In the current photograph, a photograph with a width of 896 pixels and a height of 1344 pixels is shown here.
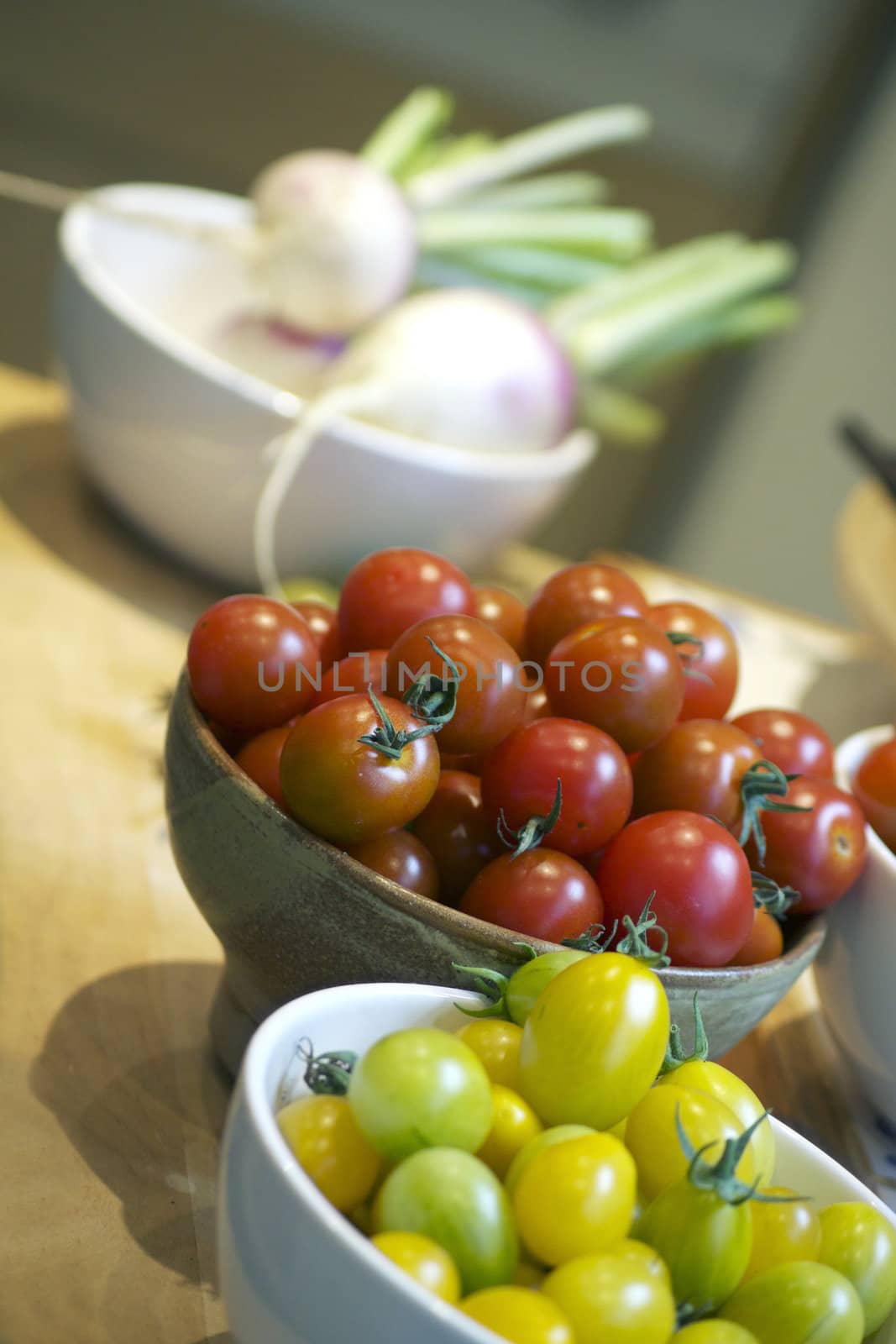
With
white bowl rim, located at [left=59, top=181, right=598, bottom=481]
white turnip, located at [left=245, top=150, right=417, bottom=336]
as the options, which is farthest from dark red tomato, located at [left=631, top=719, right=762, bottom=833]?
white turnip, located at [left=245, top=150, right=417, bottom=336]

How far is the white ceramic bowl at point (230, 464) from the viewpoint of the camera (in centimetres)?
101

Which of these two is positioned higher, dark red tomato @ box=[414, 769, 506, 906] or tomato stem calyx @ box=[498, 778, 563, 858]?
tomato stem calyx @ box=[498, 778, 563, 858]

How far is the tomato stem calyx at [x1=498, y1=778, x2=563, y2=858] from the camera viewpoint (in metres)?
0.51

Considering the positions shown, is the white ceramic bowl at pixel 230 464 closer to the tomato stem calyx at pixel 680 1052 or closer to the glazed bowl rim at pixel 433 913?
the glazed bowl rim at pixel 433 913

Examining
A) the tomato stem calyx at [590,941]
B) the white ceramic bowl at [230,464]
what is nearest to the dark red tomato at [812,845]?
the tomato stem calyx at [590,941]

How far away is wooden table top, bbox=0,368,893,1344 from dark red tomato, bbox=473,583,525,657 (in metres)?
0.23

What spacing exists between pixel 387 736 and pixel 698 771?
0.54 ft

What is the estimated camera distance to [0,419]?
125 cm

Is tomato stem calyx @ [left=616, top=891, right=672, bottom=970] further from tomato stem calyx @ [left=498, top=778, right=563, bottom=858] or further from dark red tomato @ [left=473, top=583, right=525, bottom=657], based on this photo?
dark red tomato @ [left=473, top=583, right=525, bottom=657]

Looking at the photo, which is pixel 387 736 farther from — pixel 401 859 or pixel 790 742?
pixel 790 742

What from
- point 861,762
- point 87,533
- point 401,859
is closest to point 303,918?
point 401,859

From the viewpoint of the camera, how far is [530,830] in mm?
515

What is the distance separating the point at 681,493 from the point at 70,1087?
2420mm

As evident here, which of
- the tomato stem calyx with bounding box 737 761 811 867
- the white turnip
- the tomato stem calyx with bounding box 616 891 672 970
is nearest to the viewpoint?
the tomato stem calyx with bounding box 616 891 672 970
